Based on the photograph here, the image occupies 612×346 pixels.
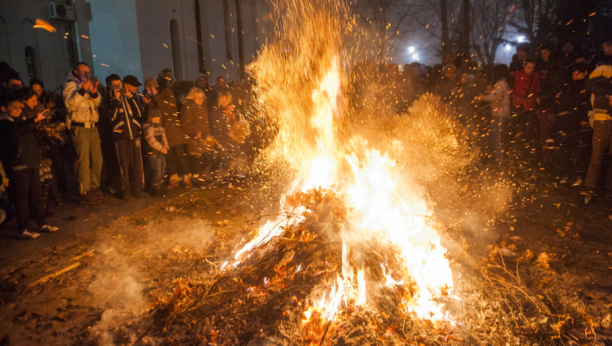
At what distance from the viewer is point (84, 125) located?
6.32m

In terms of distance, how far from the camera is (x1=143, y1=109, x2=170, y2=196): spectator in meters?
7.15

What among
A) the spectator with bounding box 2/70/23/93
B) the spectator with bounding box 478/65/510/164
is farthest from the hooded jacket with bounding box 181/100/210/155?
the spectator with bounding box 478/65/510/164

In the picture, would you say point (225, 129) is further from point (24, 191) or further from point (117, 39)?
point (117, 39)

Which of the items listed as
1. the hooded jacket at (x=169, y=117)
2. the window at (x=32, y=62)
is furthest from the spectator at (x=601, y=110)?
the window at (x=32, y=62)

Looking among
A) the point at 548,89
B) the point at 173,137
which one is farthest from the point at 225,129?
the point at 548,89

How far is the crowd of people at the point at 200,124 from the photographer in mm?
5570

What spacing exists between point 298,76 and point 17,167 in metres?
4.88

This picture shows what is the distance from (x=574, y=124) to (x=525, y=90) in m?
1.30

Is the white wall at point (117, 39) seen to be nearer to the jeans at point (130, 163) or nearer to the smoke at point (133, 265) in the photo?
the jeans at point (130, 163)

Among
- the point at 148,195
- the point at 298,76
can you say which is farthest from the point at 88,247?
the point at 298,76

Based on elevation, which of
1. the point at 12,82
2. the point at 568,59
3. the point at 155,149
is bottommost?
the point at 155,149

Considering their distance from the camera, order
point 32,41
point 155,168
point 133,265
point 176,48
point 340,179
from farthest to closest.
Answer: point 176,48, point 32,41, point 155,168, point 340,179, point 133,265

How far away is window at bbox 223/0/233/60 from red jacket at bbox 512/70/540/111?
18837 millimetres

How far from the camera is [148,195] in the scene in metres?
7.15
